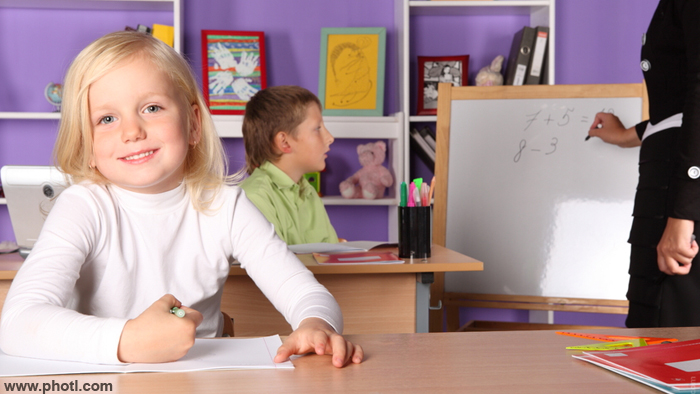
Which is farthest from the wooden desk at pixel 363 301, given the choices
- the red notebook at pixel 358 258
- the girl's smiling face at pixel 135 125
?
the girl's smiling face at pixel 135 125

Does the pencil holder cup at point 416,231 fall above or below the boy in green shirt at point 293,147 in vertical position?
below

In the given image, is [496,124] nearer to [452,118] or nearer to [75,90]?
[452,118]

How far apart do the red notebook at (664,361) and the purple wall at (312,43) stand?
7.71 ft

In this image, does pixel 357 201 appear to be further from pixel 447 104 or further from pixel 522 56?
pixel 522 56

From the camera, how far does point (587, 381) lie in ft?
2.03

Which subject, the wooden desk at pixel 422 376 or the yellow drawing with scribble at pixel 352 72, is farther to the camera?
the yellow drawing with scribble at pixel 352 72

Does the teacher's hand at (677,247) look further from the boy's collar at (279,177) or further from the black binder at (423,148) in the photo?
the black binder at (423,148)

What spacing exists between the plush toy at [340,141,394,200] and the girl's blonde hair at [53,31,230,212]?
1700mm

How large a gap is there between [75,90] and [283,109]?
1.37m

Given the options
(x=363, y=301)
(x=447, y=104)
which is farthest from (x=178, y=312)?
(x=447, y=104)

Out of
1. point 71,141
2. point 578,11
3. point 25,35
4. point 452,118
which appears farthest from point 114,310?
point 578,11

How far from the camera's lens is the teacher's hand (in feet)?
4.42

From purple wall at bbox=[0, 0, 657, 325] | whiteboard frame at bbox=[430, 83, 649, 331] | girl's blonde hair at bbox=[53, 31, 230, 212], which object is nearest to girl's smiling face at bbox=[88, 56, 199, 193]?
girl's blonde hair at bbox=[53, 31, 230, 212]

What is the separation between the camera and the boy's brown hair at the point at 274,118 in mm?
2336
